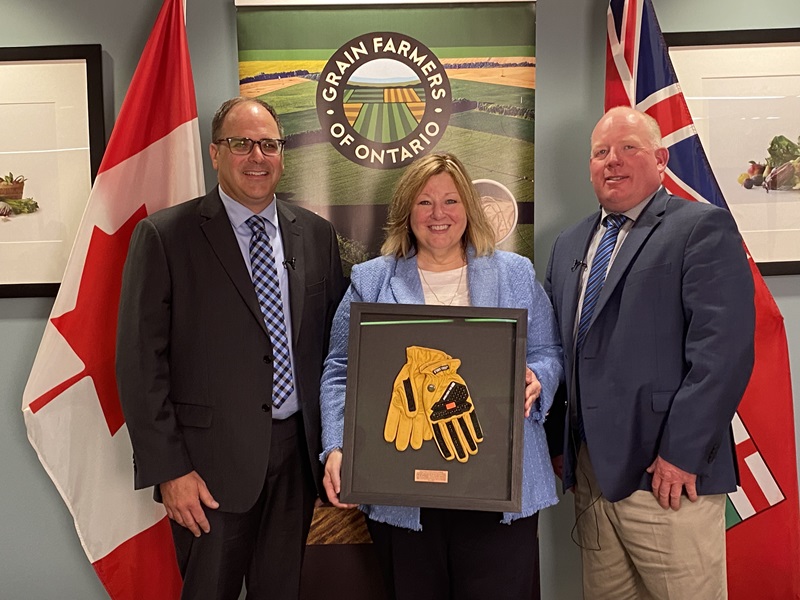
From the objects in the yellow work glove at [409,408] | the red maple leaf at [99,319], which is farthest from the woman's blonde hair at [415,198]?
the red maple leaf at [99,319]

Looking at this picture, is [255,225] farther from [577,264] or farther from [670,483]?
[670,483]

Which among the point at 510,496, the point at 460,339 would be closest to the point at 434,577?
the point at 510,496

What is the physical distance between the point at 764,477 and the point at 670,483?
0.78 m

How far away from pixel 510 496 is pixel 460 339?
0.40 meters

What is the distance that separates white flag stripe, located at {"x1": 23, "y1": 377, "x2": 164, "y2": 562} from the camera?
233 cm

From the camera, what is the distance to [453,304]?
6.48 feet

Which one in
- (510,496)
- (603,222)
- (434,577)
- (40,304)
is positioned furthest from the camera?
(40,304)

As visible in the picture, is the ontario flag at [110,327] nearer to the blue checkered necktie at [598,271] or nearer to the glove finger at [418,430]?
the glove finger at [418,430]

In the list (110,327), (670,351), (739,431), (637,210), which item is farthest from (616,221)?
(110,327)

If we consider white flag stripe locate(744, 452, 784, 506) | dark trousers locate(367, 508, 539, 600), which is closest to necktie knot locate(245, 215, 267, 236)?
dark trousers locate(367, 508, 539, 600)

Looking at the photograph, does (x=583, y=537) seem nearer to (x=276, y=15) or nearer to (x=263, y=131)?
(x=263, y=131)

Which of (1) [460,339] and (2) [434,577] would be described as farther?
(2) [434,577]

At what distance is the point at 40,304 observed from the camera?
262cm

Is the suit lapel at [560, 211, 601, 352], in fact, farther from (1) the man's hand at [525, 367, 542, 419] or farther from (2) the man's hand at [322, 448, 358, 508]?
(2) the man's hand at [322, 448, 358, 508]
